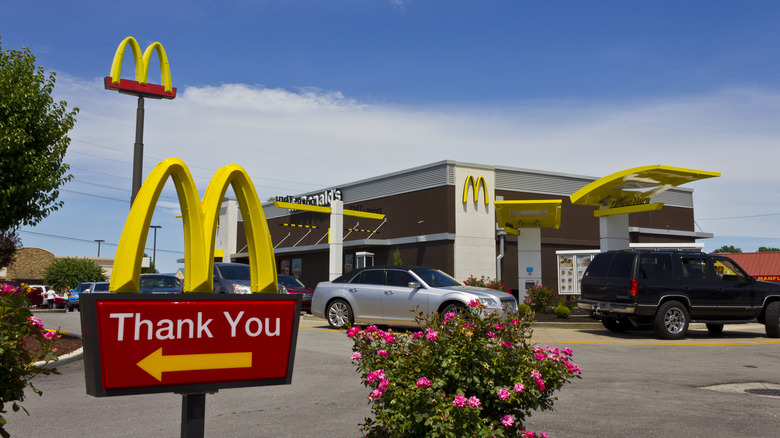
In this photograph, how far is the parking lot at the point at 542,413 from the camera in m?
6.34

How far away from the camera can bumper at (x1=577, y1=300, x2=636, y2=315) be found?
593 inches

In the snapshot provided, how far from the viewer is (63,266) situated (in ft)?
230

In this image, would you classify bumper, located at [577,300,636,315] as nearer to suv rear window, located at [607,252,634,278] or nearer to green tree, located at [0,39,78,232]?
suv rear window, located at [607,252,634,278]

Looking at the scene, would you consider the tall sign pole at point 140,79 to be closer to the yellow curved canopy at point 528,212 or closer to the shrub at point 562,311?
the yellow curved canopy at point 528,212

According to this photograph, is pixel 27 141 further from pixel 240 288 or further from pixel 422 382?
pixel 422 382

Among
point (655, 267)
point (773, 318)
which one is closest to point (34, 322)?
point (655, 267)

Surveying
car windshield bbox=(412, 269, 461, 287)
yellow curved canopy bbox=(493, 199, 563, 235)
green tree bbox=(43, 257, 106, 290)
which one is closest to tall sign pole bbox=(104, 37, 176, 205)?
car windshield bbox=(412, 269, 461, 287)

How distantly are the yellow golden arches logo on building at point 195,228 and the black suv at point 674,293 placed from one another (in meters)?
13.1

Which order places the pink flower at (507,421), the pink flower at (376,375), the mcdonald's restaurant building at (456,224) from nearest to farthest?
the pink flower at (507,421), the pink flower at (376,375), the mcdonald's restaurant building at (456,224)

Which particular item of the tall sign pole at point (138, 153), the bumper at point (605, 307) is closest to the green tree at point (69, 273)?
the tall sign pole at point (138, 153)

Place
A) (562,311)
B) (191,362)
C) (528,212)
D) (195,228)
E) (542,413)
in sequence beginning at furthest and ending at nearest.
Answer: (528,212), (562,311), (542,413), (195,228), (191,362)

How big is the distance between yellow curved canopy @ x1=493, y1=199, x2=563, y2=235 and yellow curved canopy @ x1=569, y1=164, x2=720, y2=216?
3.30 feet

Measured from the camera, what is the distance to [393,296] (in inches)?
597

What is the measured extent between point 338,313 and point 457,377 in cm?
1232
